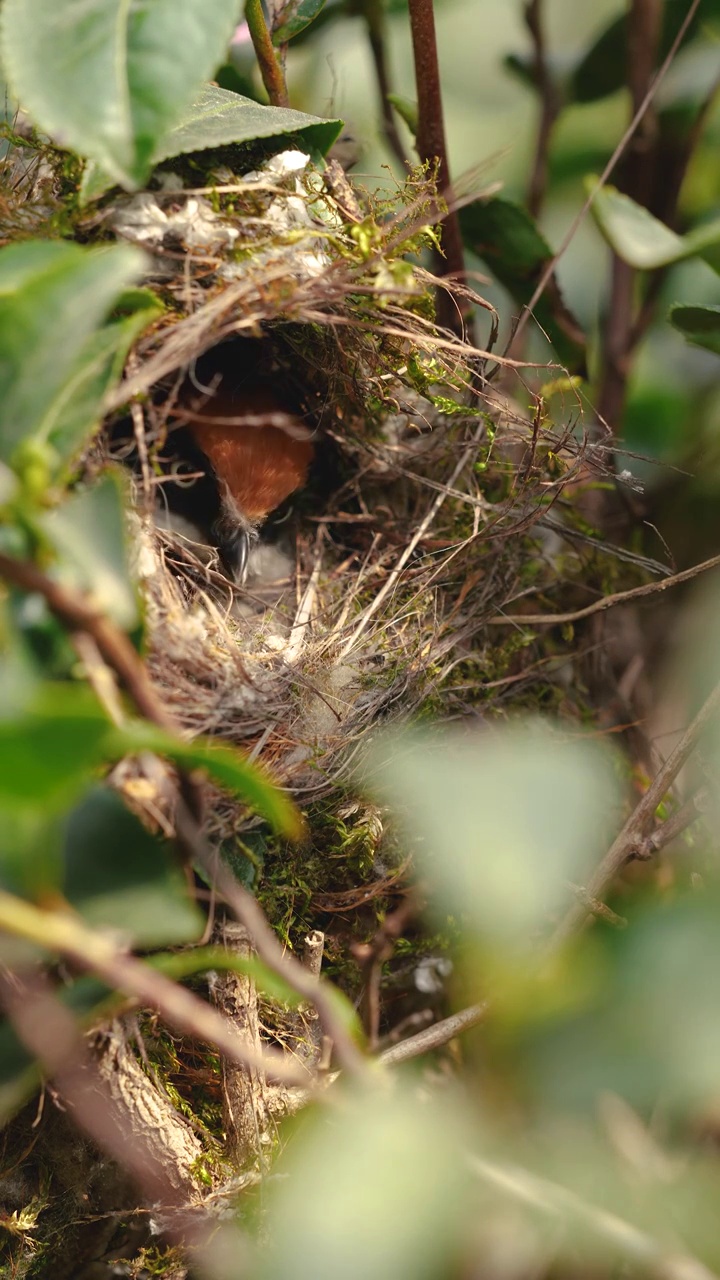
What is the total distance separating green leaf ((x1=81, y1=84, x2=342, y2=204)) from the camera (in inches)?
32.7

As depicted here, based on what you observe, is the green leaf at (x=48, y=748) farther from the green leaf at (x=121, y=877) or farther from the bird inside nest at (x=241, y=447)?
the bird inside nest at (x=241, y=447)

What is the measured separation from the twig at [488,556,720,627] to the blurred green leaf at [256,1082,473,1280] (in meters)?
0.67

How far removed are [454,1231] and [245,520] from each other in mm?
939

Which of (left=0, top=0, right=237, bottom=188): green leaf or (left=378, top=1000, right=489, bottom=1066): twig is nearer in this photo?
(left=0, top=0, right=237, bottom=188): green leaf

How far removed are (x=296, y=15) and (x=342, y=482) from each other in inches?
20.2

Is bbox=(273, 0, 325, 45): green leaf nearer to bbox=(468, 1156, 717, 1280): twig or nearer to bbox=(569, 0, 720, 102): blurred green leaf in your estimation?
bbox=(569, 0, 720, 102): blurred green leaf

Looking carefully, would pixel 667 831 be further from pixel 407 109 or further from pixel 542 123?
pixel 542 123

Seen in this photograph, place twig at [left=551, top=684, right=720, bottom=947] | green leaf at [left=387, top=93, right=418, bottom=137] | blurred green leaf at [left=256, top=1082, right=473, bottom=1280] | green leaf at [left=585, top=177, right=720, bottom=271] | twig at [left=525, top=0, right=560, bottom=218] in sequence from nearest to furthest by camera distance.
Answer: blurred green leaf at [left=256, top=1082, right=473, bottom=1280]
green leaf at [left=585, top=177, right=720, bottom=271]
twig at [left=551, top=684, right=720, bottom=947]
green leaf at [left=387, top=93, right=418, bottom=137]
twig at [left=525, top=0, right=560, bottom=218]

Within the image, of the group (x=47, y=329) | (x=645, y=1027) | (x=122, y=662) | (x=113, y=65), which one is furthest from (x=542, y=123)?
(x=645, y=1027)

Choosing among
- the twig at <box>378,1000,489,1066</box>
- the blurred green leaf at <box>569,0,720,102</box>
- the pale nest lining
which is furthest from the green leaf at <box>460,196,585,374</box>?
the twig at <box>378,1000,489,1066</box>

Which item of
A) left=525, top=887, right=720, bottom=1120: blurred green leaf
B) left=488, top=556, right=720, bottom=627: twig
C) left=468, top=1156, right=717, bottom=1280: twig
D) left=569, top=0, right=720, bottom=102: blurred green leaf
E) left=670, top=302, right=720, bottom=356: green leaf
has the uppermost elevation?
left=569, top=0, right=720, bottom=102: blurred green leaf

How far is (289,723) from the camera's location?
955 millimetres

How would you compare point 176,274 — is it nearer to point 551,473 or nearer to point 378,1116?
point 551,473

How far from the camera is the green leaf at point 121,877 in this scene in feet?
1.90
